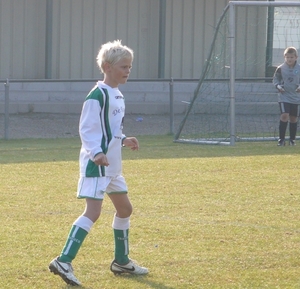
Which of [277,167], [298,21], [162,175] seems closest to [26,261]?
[162,175]

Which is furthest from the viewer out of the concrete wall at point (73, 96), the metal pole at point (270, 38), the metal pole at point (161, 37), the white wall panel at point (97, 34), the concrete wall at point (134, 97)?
the metal pole at point (161, 37)

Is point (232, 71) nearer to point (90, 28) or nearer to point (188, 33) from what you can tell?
point (90, 28)

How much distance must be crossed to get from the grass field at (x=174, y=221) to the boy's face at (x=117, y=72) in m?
1.32

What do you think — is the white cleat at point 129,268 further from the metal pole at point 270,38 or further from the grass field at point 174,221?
the metal pole at point 270,38

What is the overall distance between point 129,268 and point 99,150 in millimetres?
909

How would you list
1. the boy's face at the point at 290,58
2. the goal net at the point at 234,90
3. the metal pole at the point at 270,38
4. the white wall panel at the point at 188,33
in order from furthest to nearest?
the white wall panel at the point at 188,33 < the metal pole at the point at 270,38 < the goal net at the point at 234,90 < the boy's face at the point at 290,58

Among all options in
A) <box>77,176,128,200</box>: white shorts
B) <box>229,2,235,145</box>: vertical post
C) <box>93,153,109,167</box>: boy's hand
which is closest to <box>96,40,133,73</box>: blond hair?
<box>93,153,109,167</box>: boy's hand

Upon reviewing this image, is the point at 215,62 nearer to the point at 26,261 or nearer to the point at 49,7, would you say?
the point at 49,7

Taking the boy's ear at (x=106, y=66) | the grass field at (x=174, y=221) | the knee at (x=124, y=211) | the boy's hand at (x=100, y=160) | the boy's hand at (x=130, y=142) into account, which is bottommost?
the grass field at (x=174, y=221)

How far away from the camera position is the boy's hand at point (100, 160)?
5.32 meters

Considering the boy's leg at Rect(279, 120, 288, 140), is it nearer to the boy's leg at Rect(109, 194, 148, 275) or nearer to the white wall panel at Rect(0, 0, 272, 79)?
the white wall panel at Rect(0, 0, 272, 79)

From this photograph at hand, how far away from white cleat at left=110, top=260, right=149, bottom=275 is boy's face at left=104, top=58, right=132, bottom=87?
4.04 ft

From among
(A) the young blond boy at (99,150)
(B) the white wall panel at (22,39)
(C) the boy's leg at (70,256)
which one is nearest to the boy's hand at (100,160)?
(A) the young blond boy at (99,150)

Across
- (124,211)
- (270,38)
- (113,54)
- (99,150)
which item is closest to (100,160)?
(99,150)
